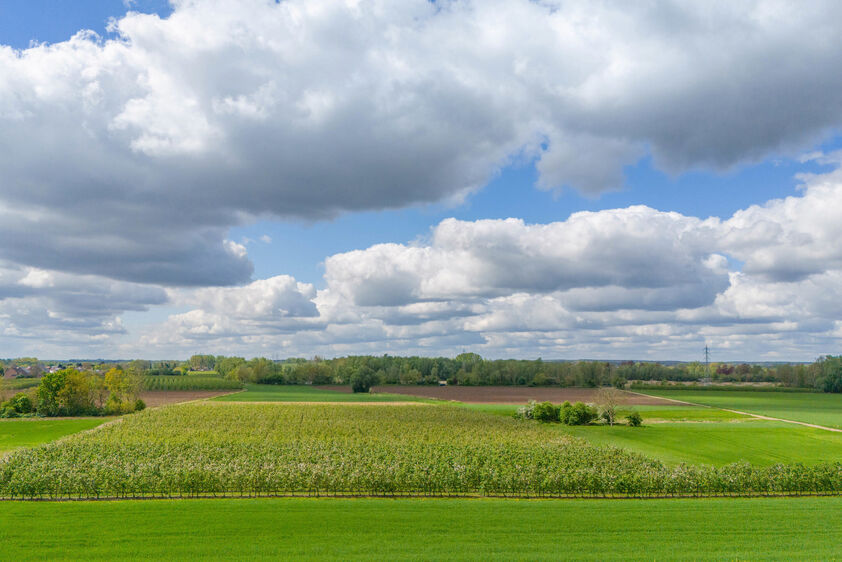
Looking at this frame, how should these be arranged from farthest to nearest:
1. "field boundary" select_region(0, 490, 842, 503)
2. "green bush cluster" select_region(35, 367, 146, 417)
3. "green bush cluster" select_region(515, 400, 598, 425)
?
"green bush cluster" select_region(35, 367, 146, 417)
"green bush cluster" select_region(515, 400, 598, 425)
"field boundary" select_region(0, 490, 842, 503)

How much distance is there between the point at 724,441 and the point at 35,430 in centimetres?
8390

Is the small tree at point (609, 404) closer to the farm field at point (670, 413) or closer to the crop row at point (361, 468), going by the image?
the farm field at point (670, 413)

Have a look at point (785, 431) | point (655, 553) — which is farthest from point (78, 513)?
point (785, 431)

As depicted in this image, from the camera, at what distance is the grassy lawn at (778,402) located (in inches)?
3570

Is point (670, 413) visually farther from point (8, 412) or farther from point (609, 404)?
point (8, 412)

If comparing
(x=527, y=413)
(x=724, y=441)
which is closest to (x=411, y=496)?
(x=724, y=441)

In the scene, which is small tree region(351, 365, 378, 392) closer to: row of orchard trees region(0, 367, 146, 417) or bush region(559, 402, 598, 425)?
row of orchard trees region(0, 367, 146, 417)

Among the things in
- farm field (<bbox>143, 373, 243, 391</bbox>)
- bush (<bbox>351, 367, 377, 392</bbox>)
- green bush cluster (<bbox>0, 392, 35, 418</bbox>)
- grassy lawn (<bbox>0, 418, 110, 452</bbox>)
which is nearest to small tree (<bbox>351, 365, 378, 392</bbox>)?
bush (<bbox>351, 367, 377, 392</bbox>)

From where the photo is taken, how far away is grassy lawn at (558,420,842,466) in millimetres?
51969

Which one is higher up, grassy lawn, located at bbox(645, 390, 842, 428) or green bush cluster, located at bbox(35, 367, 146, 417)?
green bush cluster, located at bbox(35, 367, 146, 417)

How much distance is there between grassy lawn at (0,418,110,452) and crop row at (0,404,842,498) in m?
6.36

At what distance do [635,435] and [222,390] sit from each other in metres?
121

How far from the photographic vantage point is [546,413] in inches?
3246

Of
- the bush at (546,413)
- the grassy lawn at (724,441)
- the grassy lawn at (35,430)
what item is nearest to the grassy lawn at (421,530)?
the grassy lawn at (724,441)
